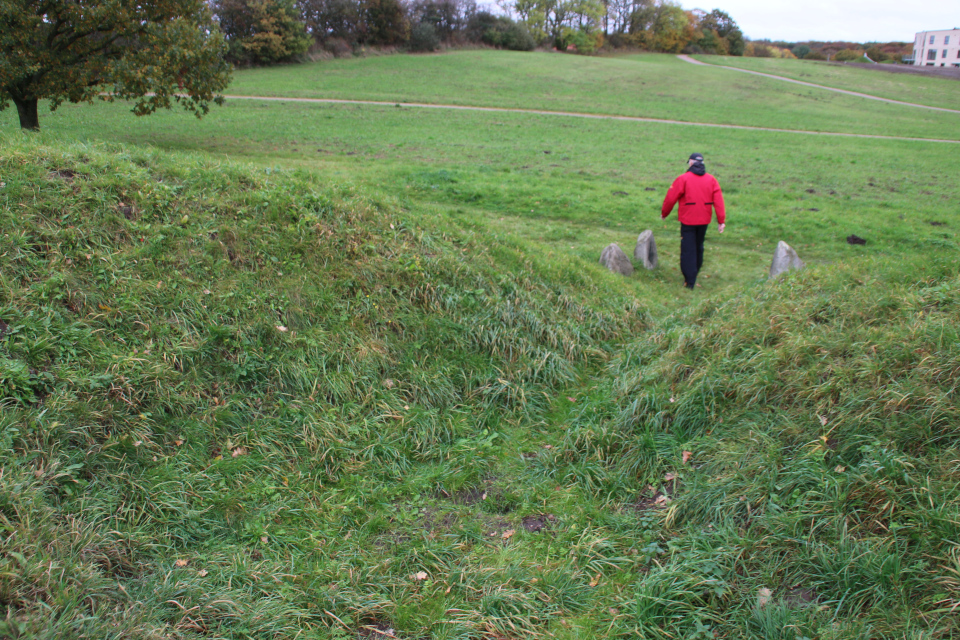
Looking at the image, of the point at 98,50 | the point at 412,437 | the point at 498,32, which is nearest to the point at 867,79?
the point at 498,32

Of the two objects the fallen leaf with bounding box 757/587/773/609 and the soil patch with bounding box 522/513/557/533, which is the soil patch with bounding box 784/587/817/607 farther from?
the soil patch with bounding box 522/513/557/533

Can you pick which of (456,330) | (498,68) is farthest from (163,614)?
(498,68)

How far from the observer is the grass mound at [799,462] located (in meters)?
3.35

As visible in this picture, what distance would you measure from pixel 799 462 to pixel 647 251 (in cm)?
649

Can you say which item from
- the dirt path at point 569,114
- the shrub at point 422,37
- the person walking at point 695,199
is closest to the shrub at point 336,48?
the shrub at point 422,37

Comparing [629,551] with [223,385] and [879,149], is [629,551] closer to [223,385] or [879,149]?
[223,385]

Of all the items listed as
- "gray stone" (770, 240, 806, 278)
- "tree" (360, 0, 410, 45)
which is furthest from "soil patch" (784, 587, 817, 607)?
"tree" (360, 0, 410, 45)

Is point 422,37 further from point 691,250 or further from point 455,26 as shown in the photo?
point 691,250

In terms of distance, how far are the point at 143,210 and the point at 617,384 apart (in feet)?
17.3

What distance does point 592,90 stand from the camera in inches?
1404

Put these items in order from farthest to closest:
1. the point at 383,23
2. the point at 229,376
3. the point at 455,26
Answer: the point at 455,26 → the point at 383,23 → the point at 229,376

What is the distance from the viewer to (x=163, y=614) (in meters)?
3.36

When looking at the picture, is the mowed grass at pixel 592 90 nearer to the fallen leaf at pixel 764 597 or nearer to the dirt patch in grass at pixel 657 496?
the dirt patch in grass at pixel 657 496

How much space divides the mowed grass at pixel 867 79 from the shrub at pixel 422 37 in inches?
1074
